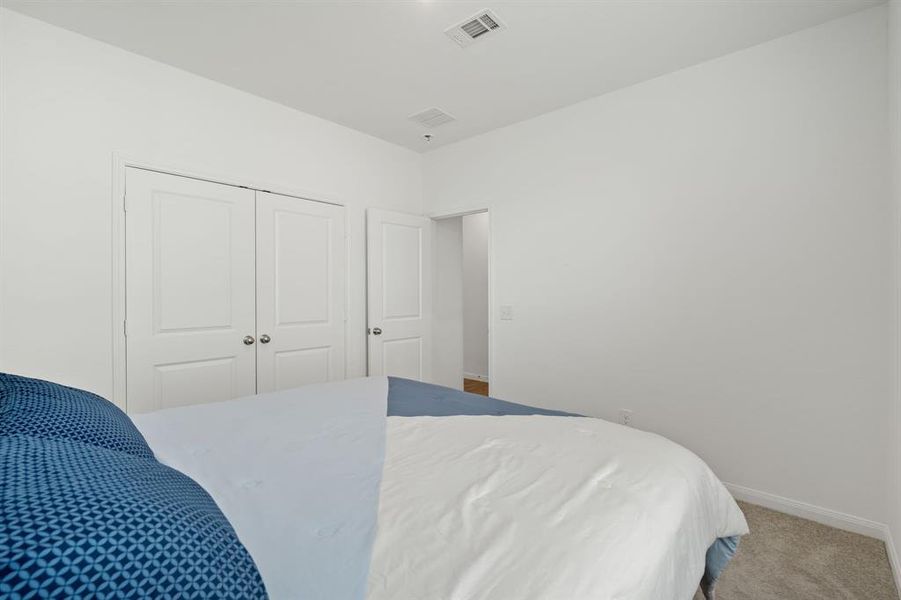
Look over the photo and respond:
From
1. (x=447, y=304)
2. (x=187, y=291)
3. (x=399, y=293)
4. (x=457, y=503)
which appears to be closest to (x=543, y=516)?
(x=457, y=503)

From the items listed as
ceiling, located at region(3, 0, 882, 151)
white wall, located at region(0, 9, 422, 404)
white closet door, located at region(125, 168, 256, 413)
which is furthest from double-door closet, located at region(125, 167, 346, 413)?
ceiling, located at region(3, 0, 882, 151)

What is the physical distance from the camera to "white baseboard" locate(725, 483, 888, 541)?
7.11ft

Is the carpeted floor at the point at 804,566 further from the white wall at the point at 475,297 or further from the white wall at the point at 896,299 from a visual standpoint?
the white wall at the point at 475,297

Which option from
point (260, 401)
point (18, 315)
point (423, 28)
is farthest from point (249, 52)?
point (260, 401)

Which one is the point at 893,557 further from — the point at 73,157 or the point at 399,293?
the point at 73,157

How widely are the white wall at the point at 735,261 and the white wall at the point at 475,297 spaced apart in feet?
8.65

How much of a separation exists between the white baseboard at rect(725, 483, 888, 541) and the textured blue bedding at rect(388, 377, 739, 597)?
1204 mm

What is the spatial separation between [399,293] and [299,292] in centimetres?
100

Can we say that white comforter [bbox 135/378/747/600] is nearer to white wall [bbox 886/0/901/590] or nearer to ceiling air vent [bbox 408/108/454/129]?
white wall [bbox 886/0/901/590]

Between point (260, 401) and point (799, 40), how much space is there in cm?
354

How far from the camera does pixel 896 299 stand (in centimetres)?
198

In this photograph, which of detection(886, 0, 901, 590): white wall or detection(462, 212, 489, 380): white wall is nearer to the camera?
detection(886, 0, 901, 590): white wall

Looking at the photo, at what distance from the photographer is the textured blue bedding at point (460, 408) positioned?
141cm

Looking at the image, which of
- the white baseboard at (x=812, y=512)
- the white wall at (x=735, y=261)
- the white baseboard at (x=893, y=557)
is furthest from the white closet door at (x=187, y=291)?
the white baseboard at (x=893, y=557)
